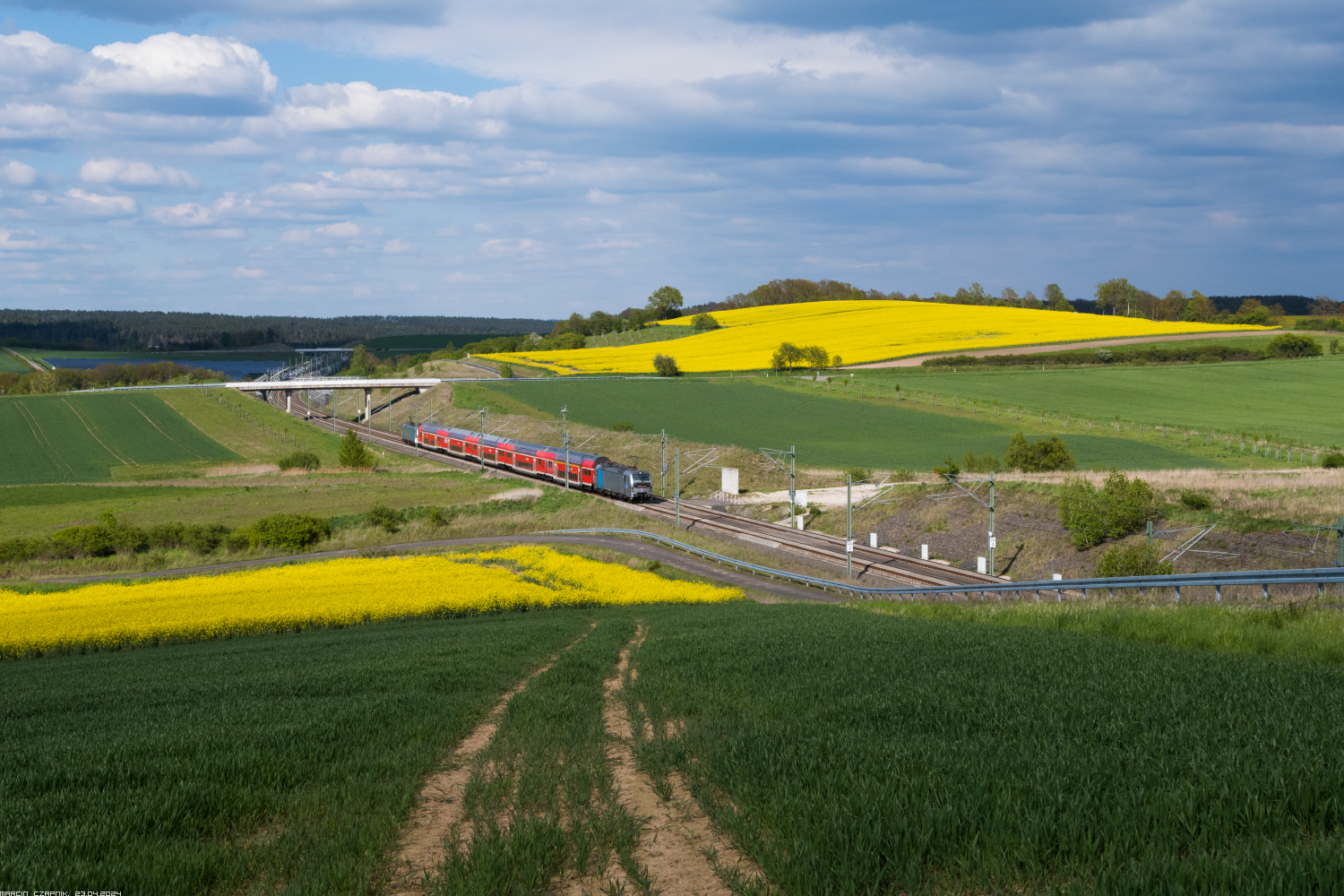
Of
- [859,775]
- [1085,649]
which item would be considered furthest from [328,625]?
[859,775]

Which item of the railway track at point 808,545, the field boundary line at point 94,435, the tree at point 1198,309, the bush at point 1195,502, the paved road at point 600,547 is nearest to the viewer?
the bush at point 1195,502

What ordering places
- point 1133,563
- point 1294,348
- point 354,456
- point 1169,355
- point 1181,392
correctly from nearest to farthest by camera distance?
1. point 1133,563
2. point 354,456
3. point 1181,392
4. point 1169,355
5. point 1294,348

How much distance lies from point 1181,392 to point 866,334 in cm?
5471

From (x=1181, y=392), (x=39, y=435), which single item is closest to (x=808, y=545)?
(x=1181, y=392)

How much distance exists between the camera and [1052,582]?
2723cm

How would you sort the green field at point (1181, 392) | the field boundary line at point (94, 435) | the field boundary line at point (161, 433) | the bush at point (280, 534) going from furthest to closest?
the field boundary line at point (161, 433) → the field boundary line at point (94, 435) → the green field at point (1181, 392) → the bush at point (280, 534)

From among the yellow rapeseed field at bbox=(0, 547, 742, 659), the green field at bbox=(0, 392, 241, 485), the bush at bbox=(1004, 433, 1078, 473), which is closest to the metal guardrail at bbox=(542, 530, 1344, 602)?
the yellow rapeseed field at bbox=(0, 547, 742, 659)

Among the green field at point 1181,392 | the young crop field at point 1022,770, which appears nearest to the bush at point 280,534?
the young crop field at point 1022,770

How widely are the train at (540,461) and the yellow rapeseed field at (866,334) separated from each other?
39.9 metres

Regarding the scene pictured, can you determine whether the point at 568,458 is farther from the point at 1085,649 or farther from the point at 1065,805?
the point at 1065,805

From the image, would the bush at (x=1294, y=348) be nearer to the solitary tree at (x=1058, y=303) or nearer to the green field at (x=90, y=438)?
the solitary tree at (x=1058, y=303)

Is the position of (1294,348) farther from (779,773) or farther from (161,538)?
(779,773)

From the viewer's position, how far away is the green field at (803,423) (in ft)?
230

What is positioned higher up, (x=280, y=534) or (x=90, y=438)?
(x=90, y=438)
